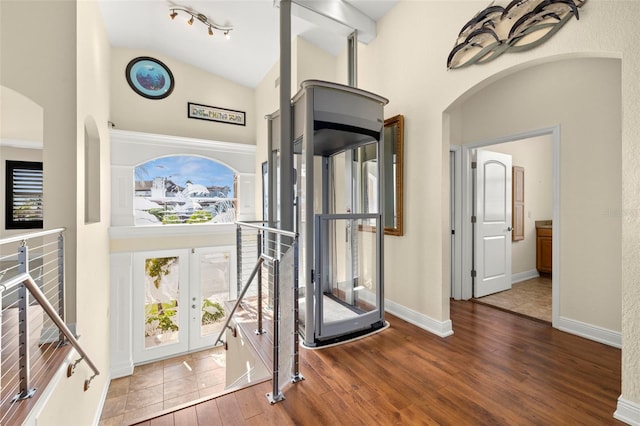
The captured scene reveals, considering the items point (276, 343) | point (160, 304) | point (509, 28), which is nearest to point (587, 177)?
point (509, 28)

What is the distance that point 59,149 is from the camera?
2.38m

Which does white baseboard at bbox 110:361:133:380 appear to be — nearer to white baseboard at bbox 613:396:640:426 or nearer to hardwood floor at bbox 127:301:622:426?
hardwood floor at bbox 127:301:622:426

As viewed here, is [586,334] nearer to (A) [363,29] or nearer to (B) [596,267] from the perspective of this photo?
(B) [596,267]

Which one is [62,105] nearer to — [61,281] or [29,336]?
[61,281]

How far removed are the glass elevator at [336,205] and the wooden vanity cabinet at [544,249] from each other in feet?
12.4

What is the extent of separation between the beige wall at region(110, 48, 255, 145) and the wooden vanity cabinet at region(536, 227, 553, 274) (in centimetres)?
557

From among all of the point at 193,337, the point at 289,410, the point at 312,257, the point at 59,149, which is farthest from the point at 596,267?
the point at 193,337

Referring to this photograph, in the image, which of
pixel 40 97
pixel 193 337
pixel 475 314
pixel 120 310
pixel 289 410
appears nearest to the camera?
pixel 289 410

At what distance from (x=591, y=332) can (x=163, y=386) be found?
5.36 m

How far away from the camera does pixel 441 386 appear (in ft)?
6.30

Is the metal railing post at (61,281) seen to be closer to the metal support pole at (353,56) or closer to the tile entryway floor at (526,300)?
the metal support pole at (353,56)

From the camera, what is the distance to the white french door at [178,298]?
492 cm

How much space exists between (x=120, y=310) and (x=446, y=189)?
5.11 meters

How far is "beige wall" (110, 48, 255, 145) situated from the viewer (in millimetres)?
4762
